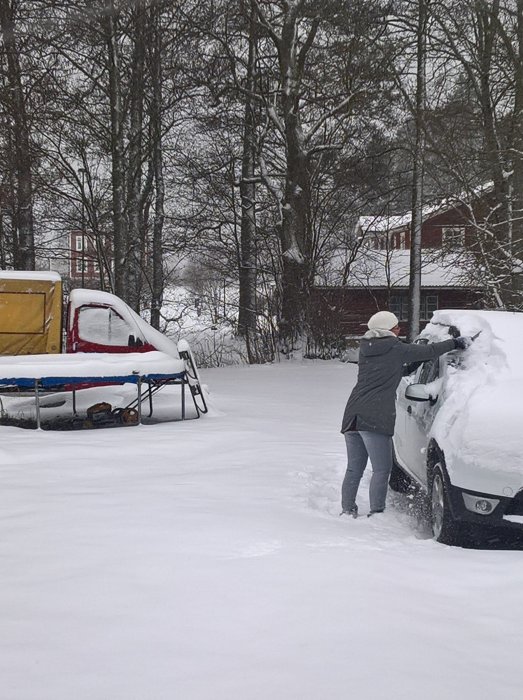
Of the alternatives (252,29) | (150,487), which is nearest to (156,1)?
(252,29)

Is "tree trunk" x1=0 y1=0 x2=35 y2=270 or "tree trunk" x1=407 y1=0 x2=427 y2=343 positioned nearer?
"tree trunk" x1=0 y1=0 x2=35 y2=270

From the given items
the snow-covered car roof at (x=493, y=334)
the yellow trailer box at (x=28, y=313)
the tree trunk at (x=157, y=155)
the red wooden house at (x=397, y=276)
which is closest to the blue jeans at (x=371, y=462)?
the snow-covered car roof at (x=493, y=334)

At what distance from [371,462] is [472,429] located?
119 centimetres

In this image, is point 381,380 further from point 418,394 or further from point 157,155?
point 157,155

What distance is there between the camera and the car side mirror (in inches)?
240

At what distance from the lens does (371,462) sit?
6215 millimetres

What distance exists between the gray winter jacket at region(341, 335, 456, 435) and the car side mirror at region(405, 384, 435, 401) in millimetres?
134

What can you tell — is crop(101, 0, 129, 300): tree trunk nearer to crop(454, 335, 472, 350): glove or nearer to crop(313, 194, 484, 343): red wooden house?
crop(313, 194, 484, 343): red wooden house

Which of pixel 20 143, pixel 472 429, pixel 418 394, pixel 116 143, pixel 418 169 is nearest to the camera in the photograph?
pixel 472 429

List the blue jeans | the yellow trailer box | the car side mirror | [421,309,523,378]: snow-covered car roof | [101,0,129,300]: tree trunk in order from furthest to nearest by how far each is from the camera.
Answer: [101,0,129,300]: tree trunk → the yellow trailer box → the blue jeans → the car side mirror → [421,309,523,378]: snow-covered car roof

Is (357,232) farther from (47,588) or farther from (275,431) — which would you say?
(47,588)

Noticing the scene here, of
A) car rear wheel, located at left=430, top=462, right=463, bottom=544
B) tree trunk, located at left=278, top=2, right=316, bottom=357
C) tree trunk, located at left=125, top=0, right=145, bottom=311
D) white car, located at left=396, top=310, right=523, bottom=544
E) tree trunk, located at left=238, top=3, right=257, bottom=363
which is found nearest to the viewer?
white car, located at left=396, top=310, right=523, bottom=544

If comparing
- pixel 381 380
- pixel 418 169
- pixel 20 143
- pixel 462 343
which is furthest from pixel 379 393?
pixel 418 169

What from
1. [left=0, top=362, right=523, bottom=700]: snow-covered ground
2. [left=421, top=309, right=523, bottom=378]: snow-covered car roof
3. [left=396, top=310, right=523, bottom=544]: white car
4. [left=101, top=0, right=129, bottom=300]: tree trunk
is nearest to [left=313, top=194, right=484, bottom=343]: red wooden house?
[left=421, top=309, right=523, bottom=378]: snow-covered car roof
